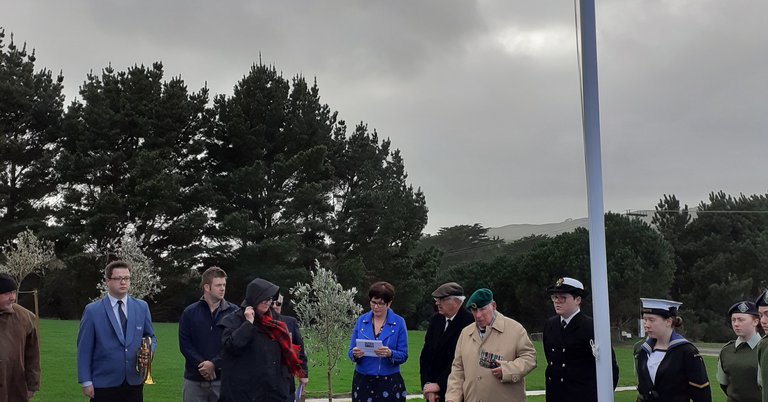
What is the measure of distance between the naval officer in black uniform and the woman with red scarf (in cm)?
248

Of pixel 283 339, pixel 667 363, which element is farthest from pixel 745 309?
pixel 283 339

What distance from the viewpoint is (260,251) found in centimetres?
3591

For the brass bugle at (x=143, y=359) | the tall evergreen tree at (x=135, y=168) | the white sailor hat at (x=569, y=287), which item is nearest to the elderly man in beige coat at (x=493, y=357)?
A: the white sailor hat at (x=569, y=287)

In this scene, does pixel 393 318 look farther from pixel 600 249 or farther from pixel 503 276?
pixel 503 276

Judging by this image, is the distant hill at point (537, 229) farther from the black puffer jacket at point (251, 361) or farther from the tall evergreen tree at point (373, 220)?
the black puffer jacket at point (251, 361)

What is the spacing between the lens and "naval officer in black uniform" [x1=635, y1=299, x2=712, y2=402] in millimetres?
4668

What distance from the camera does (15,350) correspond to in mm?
6039

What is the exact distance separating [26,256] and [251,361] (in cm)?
3201

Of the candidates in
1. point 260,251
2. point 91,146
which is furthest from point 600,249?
point 91,146

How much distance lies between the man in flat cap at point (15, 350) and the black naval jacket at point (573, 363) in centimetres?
411

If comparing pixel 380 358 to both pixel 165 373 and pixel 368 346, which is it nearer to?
pixel 368 346

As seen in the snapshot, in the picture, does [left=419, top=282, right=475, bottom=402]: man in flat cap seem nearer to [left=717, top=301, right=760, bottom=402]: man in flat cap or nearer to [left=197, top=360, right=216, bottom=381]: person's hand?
[left=197, top=360, right=216, bottom=381]: person's hand

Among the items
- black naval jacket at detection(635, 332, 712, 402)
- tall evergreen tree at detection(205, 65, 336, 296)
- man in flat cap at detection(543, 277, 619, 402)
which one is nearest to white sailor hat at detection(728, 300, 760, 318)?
black naval jacket at detection(635, 332, 712, 402)

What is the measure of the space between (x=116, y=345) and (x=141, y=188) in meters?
30.1
